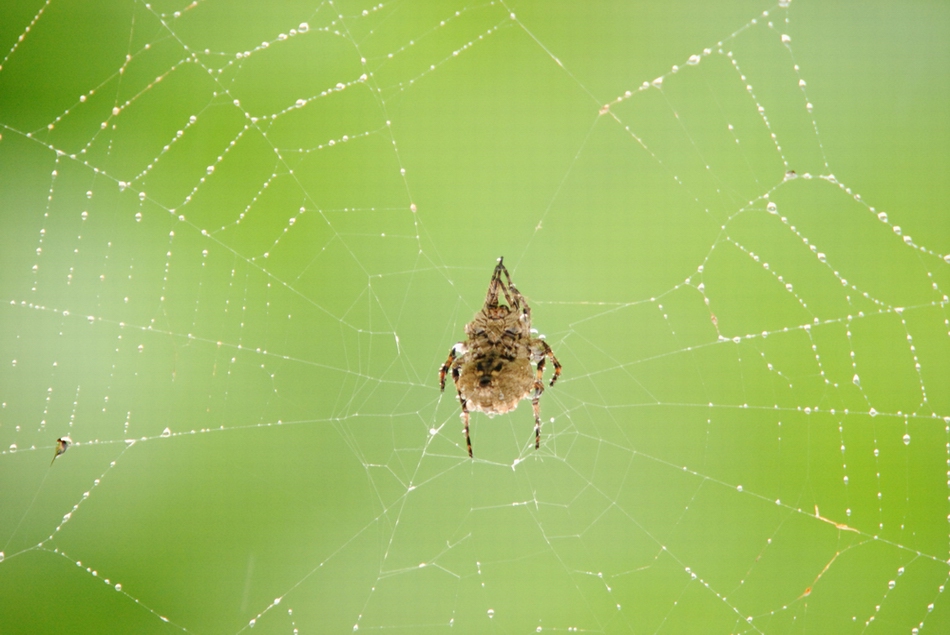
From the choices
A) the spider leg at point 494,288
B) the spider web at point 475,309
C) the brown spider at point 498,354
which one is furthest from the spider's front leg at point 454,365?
the spider web at point 475,309

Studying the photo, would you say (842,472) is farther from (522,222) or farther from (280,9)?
(280,9)

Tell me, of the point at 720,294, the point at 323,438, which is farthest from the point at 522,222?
the point at 323,438

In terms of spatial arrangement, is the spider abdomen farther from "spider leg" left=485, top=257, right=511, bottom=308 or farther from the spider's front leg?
"spider leg" left=485, top=257, right=511, bottom=308

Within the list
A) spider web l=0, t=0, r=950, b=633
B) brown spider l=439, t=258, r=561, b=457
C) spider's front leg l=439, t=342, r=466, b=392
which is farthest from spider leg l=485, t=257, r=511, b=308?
spider web l=0, t=0, r=950, b=633

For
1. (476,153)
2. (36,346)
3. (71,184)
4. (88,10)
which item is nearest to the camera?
(36,346)

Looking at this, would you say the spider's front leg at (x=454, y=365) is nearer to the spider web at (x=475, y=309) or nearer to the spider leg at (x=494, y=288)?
the spider leg at (x=494, y=288)

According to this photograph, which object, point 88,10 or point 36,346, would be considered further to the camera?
point 88,10
